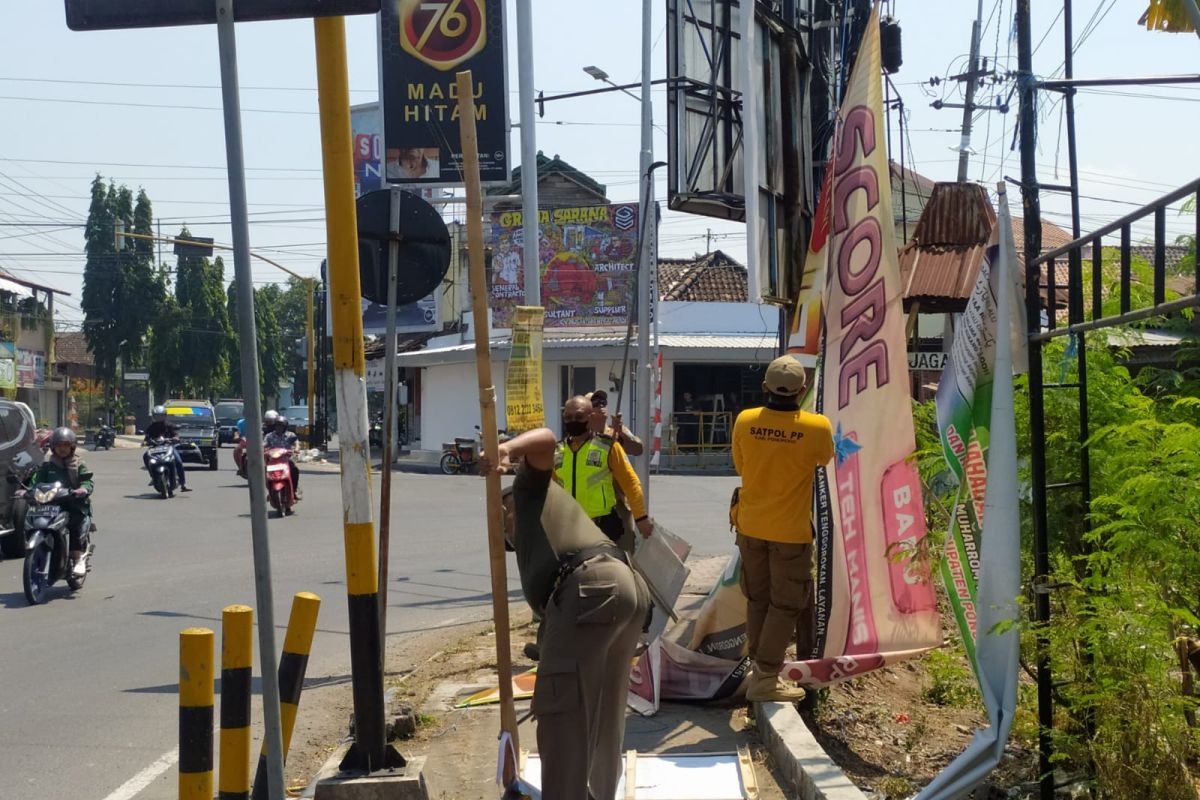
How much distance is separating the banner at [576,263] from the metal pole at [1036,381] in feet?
95.2

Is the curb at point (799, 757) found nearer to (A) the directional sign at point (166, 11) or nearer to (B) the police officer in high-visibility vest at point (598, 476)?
(B) the police officer in high-visibility vest at point (598, 476)

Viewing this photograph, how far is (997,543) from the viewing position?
4695mm

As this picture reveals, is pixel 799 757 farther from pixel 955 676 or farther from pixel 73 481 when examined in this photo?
pixel 73 481

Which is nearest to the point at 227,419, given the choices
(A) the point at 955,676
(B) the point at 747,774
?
(B) the point at 747,774

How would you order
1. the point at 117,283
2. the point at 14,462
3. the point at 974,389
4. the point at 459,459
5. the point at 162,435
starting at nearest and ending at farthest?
the point at 974,389, the point at 14,462, the point at 162,435, the point at 459,459, the point at 117,283

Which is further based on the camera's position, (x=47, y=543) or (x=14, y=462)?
(x=14, y=462)

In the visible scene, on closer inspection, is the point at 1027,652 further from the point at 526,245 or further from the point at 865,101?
the point at 526,245

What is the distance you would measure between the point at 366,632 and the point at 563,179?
39.2 metres

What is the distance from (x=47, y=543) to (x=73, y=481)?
863mm

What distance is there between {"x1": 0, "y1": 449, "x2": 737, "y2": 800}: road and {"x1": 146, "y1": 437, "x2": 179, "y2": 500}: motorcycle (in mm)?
325

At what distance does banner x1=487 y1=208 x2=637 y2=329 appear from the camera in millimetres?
34188

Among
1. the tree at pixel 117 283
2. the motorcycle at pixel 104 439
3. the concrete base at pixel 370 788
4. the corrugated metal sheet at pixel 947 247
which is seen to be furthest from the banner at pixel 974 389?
the tree at pixel 117 283

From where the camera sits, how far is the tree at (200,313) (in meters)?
64.8

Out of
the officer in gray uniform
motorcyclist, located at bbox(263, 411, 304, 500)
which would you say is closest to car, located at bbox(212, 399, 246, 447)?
motorcyclist, located at bbox(263, 411, 304, 500)
